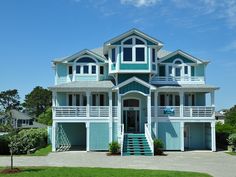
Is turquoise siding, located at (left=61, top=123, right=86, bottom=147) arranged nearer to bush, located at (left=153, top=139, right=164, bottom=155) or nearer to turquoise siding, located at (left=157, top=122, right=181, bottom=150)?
turquoise siding, located at (left=157, top=122, right=181, bottom=150)

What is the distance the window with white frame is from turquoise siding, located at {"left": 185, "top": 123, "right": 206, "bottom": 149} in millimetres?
8208

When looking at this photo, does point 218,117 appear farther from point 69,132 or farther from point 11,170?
point 11,170

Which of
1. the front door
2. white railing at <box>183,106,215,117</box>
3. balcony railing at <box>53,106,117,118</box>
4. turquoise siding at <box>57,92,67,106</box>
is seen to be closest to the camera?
balcony railing at <box>53,106,117,118</box>

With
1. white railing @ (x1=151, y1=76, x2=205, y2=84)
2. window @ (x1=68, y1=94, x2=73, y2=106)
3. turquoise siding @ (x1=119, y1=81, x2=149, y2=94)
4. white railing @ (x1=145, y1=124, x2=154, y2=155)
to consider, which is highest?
white railing @ (x1=151, y1=76, x2=205, y2=84)

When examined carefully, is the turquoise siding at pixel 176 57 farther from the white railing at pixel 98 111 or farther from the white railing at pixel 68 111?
the white railing at pixel 68 111

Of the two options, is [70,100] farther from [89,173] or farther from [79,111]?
[89,173]

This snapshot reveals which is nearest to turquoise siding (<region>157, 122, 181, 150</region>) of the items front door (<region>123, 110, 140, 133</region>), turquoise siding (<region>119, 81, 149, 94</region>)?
front door (<region>123, 110, 140, 133</region>)

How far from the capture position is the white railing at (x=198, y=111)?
34.4 meters

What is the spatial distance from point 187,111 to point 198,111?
3.26 ft

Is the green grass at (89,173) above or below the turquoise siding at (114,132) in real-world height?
below

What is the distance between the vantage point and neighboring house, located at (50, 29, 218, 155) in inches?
1309

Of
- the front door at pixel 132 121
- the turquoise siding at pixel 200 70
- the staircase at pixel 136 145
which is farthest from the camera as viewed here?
the turquoise siding at pixel 200 70

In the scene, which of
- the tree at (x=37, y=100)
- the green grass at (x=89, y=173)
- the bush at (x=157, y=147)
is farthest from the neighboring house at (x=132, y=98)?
the tree at (x=37, y=100)

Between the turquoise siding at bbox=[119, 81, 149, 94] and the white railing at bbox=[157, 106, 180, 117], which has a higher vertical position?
the turquoise siding at bbox=[119, 81, 149, 94]
